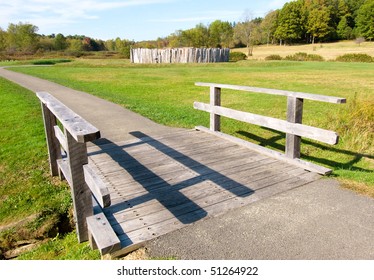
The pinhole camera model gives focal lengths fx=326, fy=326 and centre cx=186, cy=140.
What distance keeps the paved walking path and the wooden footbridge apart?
0.21 metres

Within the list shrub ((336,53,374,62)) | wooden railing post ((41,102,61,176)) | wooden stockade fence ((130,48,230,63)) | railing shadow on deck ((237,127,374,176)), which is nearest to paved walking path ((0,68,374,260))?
railing shadow on deck ((237,127,374,176))

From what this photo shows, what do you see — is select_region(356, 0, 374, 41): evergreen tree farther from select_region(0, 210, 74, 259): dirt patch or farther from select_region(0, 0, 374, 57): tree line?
select_region(0, 210, 74, 259): dirt patch

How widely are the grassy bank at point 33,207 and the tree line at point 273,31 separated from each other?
216 ft

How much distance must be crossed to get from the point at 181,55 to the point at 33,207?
38304 mm

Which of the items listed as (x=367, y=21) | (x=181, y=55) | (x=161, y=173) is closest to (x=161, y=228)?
(x=161, y=173)

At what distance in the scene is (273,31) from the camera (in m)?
104

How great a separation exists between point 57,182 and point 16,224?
1.16 meters

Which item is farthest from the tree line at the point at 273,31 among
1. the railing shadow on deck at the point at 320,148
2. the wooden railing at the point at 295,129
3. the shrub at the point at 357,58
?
the wooden railing at the point at 295,129

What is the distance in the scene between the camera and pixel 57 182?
228 inches

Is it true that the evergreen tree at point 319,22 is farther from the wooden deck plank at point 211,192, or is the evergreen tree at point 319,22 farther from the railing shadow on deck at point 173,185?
the wooden deck plank at point 211,192

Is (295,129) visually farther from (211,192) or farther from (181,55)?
(181,55)

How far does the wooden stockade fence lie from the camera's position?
41.2 metres
